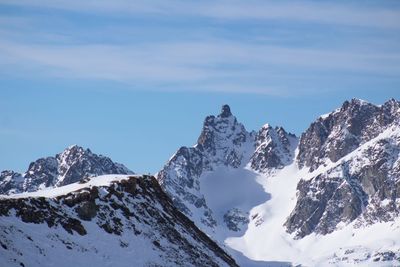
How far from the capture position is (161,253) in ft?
299

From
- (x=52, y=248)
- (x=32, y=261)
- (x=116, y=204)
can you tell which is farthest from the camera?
(x=116, y=204)

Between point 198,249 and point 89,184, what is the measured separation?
13.9 meters

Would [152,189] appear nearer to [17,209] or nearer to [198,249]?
[198,249]

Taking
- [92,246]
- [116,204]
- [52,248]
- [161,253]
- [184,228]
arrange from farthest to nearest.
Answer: [184,228] < [116,204] < [161,253] < [92,246] < [52,248]

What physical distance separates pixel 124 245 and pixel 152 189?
23212 millimetres

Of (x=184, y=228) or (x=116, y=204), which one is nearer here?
(x=116, y=204)

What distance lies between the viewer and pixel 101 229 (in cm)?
9050

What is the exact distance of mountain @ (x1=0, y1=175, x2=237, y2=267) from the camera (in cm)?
7900

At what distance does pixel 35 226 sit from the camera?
83.1m

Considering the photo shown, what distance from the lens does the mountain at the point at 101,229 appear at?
79.0 meters

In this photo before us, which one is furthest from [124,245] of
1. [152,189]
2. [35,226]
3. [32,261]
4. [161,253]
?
[152,189]

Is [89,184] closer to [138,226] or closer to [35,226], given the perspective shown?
[138,226]

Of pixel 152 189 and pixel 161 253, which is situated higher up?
pixel 152 189

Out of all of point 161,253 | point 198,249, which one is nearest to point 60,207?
point 161,253
